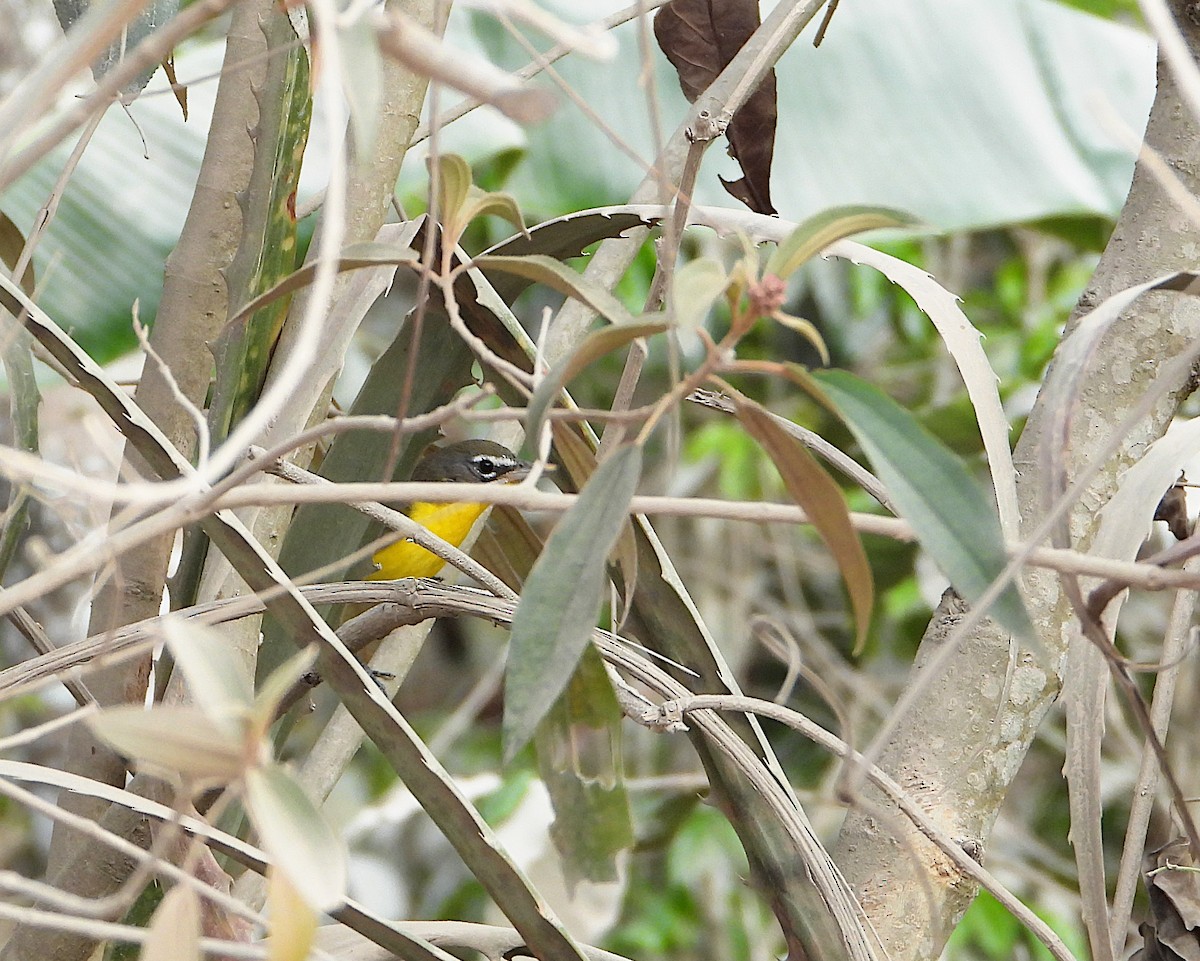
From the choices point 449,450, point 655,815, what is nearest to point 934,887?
point 449,450

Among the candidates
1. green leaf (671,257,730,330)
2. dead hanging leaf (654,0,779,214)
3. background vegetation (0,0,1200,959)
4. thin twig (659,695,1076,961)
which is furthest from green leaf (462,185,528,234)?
dead hanging leaf (654,0,779,214)

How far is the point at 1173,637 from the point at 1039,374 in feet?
6.66

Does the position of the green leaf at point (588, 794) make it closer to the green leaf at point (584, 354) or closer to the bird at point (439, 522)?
the green leaf at point (584, 354)

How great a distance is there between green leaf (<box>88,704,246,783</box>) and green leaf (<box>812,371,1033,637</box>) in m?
0.21

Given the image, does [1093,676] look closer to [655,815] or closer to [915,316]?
[655,815]

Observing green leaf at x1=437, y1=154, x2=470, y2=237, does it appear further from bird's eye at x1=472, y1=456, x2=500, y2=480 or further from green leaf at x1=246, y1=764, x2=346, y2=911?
bird's eye at x1=472, y1=456, x2=500, y2=480

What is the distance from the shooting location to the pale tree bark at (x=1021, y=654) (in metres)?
0.72

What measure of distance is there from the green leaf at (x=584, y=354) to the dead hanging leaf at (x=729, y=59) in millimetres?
431

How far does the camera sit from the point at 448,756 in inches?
127

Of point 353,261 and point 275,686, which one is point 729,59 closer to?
point 353,261

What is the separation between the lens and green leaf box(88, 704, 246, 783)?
299 millimetres

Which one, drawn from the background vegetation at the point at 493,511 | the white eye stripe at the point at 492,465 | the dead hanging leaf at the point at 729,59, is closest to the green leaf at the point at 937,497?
the background vegetation at the point at 493,511

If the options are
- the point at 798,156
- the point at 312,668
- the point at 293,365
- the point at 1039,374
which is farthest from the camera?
the point at 1039,374

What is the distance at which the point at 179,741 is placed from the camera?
11.9 inches
